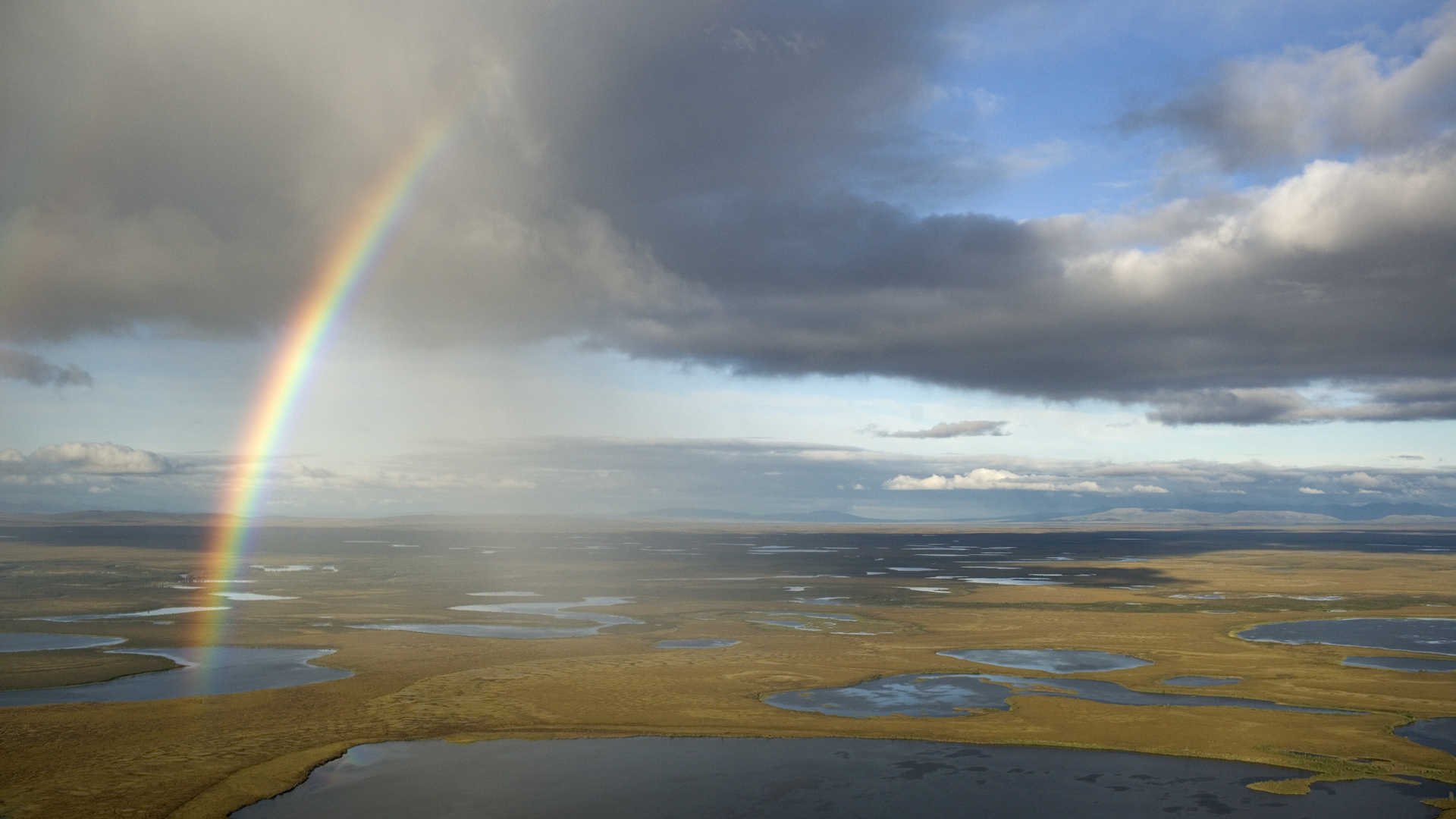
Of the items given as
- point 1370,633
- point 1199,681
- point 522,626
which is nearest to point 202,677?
point 522,626

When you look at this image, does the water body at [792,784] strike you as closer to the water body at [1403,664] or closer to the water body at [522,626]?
the water body at [1403,664]

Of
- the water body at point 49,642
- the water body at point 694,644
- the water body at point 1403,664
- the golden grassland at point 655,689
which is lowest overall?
the water body at point 49,642

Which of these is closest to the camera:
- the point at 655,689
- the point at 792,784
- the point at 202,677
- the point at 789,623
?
the point at 792,784

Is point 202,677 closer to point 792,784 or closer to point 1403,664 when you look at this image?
point 792,784

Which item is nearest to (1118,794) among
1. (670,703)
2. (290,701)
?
(670,703)

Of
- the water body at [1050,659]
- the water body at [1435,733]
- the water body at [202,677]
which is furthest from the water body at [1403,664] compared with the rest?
the water body at [202,677]

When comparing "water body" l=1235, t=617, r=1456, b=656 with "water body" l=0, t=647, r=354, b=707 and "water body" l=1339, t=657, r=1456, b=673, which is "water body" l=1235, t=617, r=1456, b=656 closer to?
"water body" l=1339, t=657, r=1456, b=673

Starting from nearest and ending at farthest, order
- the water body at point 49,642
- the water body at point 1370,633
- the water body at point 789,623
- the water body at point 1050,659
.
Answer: the water body at point 1050,659 < the water body at point 49,642 < the water body at point 1370,633 < the water body at point 789,623
